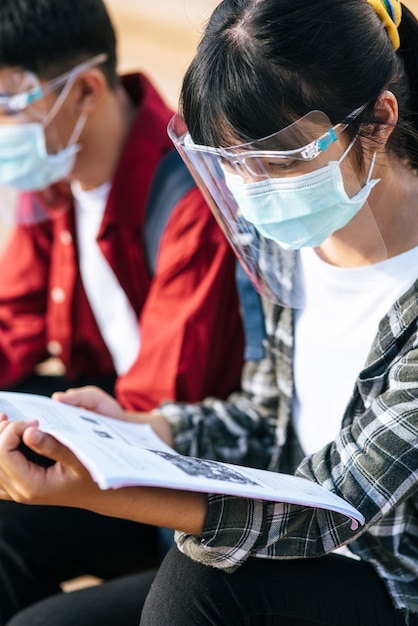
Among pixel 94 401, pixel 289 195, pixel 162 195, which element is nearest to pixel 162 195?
pixel 162 195

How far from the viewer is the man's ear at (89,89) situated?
1.93 m

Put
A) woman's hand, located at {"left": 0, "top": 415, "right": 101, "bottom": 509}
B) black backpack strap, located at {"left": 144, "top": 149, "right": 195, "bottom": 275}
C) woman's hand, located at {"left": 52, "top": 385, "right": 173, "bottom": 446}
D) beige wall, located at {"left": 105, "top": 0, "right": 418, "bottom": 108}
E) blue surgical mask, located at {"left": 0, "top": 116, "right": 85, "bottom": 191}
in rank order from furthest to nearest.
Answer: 1. beige wall, located at {"left": 105, "top": 0, "right": 418, "bottom": 108}
2. blue surgical mask, located at {"left": 0, "top": 116, "right": 85, "bottom": 191}
3. black backpack strap, located at {"left": 144, "top": 149, "right": 195, "bottom": 275}
4. woman's hand, located at {"left": 52, "top": 385, "right": 173, "bottom": 446}
5. woman's hand, located at {"left": 0, "top": 415, "right": 101, "bottom": 509}

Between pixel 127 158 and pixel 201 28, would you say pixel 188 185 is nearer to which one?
pixel 127 158

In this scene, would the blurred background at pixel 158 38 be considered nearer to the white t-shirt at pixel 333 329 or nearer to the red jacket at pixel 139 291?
the red jacket at pixel 139 291

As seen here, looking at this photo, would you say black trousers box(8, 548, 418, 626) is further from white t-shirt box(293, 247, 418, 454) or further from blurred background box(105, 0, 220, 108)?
blurred background box(105, 0, 220, 108)

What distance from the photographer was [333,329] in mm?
1407

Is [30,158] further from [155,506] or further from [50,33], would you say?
[155,506]

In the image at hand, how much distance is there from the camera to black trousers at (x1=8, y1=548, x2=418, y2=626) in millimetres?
1191

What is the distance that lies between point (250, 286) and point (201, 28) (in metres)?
0.44

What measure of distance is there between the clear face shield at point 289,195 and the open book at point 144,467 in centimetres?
34

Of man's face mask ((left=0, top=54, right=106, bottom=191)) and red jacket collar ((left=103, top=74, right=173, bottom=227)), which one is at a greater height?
man's face mask ((left=0, top=54, right=106, bottom=191))

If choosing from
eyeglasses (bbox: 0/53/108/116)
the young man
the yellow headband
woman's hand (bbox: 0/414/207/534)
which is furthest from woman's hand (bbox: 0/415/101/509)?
eyeglasses (bbox: 0/53/108/116)

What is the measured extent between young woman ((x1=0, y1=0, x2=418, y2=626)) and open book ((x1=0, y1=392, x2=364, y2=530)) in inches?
1.7

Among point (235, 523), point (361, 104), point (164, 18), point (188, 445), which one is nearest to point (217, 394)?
point (188, 445)
